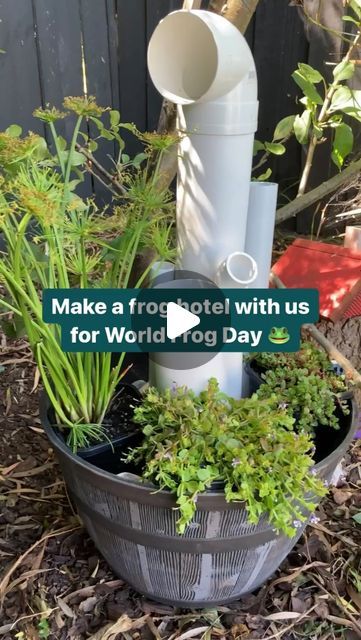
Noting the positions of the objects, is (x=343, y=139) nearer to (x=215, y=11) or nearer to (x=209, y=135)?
(x=215, y=11)

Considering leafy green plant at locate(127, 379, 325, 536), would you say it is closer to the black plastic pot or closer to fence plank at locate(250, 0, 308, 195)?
the black plastic pot

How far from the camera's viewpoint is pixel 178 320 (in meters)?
0.91

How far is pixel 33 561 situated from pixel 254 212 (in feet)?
2.58

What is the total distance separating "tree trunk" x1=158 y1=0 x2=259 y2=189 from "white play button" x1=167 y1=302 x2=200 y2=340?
0.37m

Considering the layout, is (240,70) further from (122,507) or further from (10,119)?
(10,119)

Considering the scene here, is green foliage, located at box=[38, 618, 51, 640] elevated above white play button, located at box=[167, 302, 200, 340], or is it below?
below

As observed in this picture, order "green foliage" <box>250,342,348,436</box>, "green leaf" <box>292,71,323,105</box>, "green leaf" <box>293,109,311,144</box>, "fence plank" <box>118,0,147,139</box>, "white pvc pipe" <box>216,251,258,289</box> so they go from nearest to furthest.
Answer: "white pvc pipe" <box>216,251,258,289</box>, "green foliage" <box>250,342,348,436</box>, "green leaf" <box>292,71,323,105</box>, "green leaf" <box>293,109,311,144</box>, "fence plank" <box>118,0,147,139</box>

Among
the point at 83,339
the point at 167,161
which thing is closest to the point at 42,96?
the point at 167,161

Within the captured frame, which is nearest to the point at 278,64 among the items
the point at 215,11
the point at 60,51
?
the point at 60,51

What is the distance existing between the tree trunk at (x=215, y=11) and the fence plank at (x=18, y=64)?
0.93m

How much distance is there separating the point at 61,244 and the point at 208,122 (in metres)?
0.28

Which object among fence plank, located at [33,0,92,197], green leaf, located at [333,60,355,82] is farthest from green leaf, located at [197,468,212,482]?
fence plank, located at [33,0,92,197]

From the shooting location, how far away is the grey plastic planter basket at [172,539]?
2.74 feet

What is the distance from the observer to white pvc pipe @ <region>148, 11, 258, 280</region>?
0.79 m
